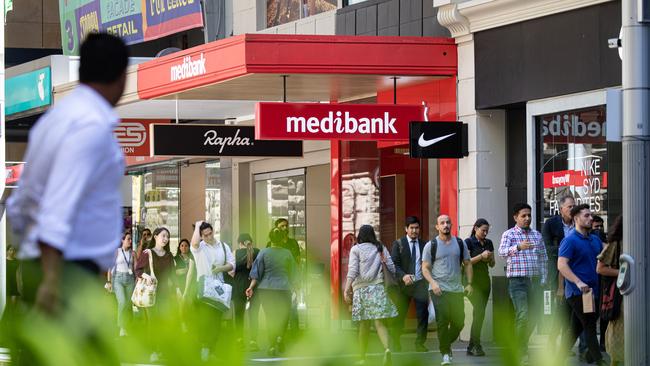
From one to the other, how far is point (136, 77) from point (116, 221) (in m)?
18.7

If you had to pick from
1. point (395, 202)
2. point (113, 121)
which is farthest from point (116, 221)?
point (395, 202)

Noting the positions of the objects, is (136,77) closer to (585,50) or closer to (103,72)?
(585,50)

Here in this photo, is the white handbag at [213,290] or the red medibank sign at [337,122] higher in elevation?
the red medibank sign at [337,122]

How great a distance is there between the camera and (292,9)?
23328 mm

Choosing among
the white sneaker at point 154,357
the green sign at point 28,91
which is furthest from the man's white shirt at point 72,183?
the green sign at point 28,91

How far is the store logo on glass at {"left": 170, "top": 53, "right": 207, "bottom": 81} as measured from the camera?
66.4 feet

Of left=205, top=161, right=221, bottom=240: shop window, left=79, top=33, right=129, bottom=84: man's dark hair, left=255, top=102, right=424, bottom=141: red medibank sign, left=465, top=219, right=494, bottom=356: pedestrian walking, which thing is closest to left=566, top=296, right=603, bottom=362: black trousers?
left=465, top=219, right=494, bottom=356: pedestrian walking

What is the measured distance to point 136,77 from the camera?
2248cm

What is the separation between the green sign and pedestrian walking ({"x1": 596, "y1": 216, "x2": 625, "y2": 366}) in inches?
604

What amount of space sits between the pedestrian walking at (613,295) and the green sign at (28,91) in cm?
1535

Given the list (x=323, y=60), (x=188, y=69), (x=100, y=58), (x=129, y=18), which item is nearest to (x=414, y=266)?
(x=323, y=60)

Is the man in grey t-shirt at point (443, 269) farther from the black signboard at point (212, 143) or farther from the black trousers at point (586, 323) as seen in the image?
the black signboard at point (212, 143)

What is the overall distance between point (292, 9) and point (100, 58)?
63.7 feet

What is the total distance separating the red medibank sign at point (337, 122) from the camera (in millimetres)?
18172
